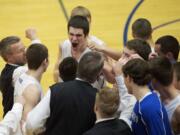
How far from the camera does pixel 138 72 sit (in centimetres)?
373

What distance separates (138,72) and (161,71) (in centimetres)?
28

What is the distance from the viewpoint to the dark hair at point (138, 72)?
3.72 m

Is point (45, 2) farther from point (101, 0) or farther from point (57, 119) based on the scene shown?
point (57, 119)

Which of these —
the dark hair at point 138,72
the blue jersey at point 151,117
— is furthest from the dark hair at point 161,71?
the blue jersey at point 151,117

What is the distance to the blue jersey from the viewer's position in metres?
3.58

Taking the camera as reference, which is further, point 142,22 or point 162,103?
point 142,22

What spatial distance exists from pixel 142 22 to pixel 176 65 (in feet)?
4.88

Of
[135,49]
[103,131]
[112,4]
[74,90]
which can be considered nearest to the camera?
[103,131]

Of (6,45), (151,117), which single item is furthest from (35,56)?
(151,117)

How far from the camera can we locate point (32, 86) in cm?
435

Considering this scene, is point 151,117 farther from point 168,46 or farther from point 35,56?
point 168,46

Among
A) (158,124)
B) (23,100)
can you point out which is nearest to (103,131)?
(158,124)

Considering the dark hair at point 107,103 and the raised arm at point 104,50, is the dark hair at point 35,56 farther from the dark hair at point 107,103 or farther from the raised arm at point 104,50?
the dark hair at point 107,103

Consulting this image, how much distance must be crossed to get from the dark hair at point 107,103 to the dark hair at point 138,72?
26 centimetres
